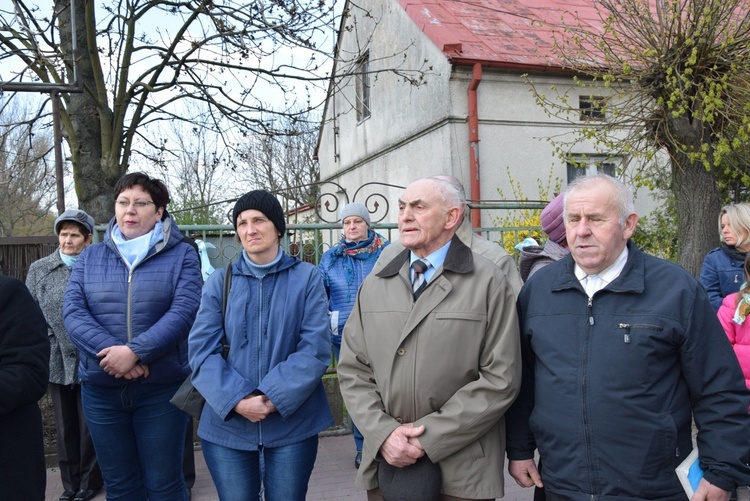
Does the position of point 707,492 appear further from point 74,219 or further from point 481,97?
point 481,97

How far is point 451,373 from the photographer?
2465 mm

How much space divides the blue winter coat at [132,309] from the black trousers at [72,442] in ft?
4.03

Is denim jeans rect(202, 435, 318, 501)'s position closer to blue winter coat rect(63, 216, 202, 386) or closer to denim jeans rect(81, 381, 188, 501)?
denim jeans rect(81, 381, 188, 501)

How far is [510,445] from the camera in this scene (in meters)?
2.58

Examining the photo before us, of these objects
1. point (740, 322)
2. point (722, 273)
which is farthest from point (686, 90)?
point (740, 322)

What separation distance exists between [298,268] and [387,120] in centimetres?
1241

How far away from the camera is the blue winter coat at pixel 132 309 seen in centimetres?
332

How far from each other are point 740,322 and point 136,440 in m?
3.39

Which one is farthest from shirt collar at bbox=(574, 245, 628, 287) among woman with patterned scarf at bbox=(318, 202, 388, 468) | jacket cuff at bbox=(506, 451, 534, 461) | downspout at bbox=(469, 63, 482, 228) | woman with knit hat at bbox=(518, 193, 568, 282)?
downspout at bbox=(469, 63, 482, 228)

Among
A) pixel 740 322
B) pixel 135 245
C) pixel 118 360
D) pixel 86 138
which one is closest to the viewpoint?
pixel 118 360

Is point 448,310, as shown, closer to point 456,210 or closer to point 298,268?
point 456,210

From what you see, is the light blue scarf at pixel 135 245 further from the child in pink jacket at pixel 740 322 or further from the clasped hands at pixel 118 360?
the child in pink jacket at pixel 740 322

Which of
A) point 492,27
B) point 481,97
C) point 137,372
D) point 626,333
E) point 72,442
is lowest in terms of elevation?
point 72,442

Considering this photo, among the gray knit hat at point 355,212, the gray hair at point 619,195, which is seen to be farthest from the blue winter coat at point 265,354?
the gray knit hat at point 355,212
